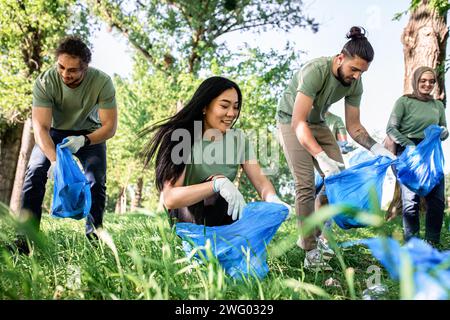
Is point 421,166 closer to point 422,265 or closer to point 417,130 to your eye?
point 417,130

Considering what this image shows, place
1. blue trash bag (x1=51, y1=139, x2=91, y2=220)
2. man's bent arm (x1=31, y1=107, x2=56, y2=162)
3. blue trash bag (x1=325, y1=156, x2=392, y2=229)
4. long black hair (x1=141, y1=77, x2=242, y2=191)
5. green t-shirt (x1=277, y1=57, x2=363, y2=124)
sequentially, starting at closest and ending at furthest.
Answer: long black hair (x1=141, y1=77, x2=242, y2=191)
blue trash bag (x1=325, y1=156, x2=392, y2=229)
green t-shirt (x1=277, y1=57, x2=363, y2=124)
blue trash bag (x1=51, y1=139, x2=91, y2=220)
man's bent arm (x1=31, y1=107, x2=56, y2=162)

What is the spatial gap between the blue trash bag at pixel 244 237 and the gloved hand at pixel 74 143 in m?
1.45

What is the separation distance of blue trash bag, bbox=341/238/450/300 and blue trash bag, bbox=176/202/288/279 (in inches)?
35.2

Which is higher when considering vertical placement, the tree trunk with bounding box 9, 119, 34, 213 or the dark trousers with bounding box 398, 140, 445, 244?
the tree trunk with bounding box 9, 119, 34, 213

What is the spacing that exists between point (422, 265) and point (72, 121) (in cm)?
287

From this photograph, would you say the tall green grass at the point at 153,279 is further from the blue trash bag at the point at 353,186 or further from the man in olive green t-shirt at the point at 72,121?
the man in olive green t-shirt at the point at 72,121

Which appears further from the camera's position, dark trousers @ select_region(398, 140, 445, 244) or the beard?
dark trousers @ select_region(398, 140, 445, 244)

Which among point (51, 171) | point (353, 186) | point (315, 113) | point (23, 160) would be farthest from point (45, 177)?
point (23, 160)

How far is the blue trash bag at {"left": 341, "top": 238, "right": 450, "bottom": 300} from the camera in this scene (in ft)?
3.31

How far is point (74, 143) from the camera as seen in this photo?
10.6ft

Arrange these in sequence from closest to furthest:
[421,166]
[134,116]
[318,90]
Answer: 1. [318,90]
2. [421,166]
3. [134,116]

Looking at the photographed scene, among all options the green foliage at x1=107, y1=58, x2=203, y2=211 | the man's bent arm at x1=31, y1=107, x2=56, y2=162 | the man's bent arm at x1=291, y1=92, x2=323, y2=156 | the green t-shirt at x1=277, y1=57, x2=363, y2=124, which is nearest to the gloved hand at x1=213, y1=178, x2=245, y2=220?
the man's bent arm at x1=291, y1=92, x2=323, y2=156

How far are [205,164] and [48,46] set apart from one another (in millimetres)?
8429

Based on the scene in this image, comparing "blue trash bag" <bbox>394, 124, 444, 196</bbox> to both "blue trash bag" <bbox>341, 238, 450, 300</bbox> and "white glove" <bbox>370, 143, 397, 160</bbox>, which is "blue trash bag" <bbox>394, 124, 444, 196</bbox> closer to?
"white glove" <bbox>370, 143, 397, 160</bbox>
